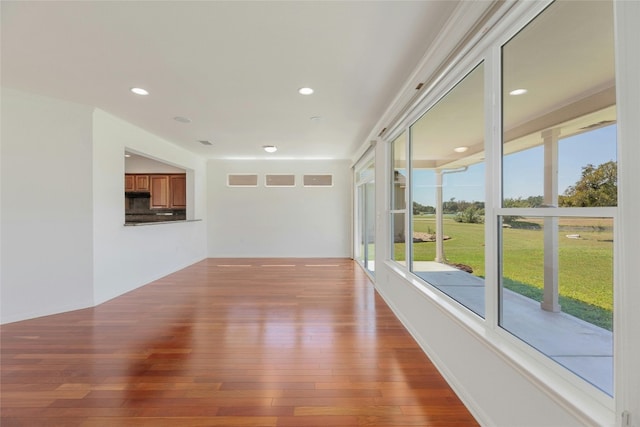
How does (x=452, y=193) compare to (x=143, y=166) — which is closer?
(x=452, y=193)

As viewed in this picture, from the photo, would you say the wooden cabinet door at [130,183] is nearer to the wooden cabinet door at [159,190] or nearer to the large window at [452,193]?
the wooden cabinet door at [159,190]

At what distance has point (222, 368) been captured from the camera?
2.17 meters

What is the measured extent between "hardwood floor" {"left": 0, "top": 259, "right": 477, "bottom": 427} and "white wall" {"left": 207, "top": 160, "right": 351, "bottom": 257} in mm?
3425

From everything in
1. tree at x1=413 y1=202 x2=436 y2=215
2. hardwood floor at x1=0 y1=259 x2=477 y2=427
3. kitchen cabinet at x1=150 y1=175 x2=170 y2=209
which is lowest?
hardwood floor at x1=0 y1=259 x2=477 y2=427

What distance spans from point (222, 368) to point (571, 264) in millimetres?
2404

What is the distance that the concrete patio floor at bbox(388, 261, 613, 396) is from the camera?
1071 mm

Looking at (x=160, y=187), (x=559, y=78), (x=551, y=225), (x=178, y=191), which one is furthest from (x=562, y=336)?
(x=160, y=187)

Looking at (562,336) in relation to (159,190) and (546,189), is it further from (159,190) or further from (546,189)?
(159,190)

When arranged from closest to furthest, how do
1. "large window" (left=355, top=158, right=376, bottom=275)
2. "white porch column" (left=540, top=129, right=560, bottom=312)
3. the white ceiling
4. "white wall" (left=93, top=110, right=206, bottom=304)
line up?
"white porch column" (left=540, top=129, right=560, bottom=312)
the white ceiling
"white wall" (left=93, top=110, right=206, bottom=304)
"large window" (left=355, top=158, right=376, bottom=275)

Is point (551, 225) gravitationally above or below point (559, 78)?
below

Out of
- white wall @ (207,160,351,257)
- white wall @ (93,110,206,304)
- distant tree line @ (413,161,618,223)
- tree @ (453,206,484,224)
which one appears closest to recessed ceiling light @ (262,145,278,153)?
white wall @ (207,160,351,257)

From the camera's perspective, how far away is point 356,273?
18.0ft

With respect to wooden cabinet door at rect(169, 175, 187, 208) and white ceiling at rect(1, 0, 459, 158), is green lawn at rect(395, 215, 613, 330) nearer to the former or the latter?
white ceiling at rect(1, 0, 459, 158)

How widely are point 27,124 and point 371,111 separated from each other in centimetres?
423
